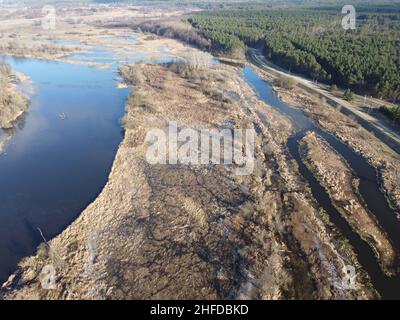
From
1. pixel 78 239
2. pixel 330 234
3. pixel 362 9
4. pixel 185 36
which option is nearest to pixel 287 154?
pixel 330 234

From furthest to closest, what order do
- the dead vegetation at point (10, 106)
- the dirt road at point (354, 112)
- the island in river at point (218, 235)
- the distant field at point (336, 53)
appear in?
1. the distant field at point (336, 53)
2. the dead vegetation at point (10, 106)
3. the dirt road at point (354, 112)
4. the island in river at point (218, 235)

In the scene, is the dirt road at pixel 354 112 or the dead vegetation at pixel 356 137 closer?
the dead vegetation at pixel 356 137

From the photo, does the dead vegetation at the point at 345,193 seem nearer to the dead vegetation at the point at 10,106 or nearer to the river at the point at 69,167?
the river at the point at 69,167

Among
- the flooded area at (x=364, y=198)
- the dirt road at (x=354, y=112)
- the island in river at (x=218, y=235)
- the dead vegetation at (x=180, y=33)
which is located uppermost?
the island in river at (x=218, y=235)

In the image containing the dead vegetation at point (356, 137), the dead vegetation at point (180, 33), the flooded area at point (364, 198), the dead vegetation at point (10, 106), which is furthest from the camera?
the dead vegetation at point (180, 33)

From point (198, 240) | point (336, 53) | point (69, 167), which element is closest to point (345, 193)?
point (198, 240)

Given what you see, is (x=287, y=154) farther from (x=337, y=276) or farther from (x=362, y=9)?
(x=362, y=9)

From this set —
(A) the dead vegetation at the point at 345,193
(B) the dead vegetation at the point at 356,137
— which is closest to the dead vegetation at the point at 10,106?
(A) the dead vegetation at the point at 345,193

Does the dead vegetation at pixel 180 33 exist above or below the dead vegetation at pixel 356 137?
below

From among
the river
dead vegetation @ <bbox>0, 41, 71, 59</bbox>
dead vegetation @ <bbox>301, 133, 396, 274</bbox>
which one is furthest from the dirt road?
dead vegetation @ <bbox>0, 41, 71, 59</bbox>

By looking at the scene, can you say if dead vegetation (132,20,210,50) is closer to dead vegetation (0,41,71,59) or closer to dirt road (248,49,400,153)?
dirt road (248,49,400,153)

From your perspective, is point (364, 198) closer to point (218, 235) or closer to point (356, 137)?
point (356, 137)
